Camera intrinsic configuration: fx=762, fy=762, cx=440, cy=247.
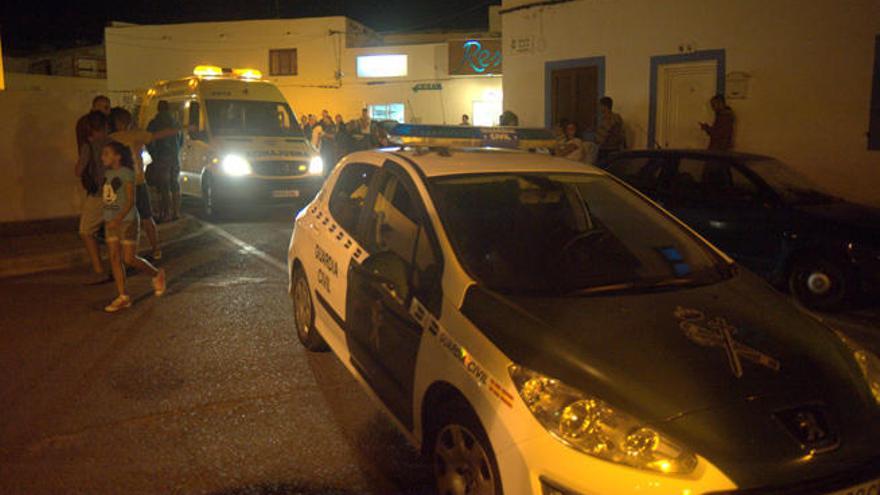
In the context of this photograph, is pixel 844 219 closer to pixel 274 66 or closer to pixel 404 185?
pixel 404 185

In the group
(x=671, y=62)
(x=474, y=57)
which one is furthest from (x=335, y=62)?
(x=671, y=62)

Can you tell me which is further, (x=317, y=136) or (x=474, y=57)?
(x=474, y=57)

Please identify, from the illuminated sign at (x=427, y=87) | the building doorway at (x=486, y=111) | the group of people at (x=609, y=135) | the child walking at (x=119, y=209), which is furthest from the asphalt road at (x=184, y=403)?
the illuminated sign at (x=427, y=87)

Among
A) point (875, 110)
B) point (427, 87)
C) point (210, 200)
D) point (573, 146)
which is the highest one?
point (427, 87)

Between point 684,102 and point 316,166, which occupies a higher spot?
point 684,102

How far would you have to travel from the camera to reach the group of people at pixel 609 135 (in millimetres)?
9820

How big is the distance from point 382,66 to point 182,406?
2862 centimetres

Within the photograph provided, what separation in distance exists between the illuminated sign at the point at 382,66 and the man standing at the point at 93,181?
2448 centimetres

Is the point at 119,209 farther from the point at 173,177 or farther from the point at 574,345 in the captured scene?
the point at 173,177

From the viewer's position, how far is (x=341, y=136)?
17.9m

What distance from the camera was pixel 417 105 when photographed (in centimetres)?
3117

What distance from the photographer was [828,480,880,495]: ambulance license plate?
103 inches

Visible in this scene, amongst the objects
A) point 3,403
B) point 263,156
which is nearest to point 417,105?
point 263,156

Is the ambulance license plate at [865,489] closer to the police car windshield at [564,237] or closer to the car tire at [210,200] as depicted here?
the police car windshield at [564,237]
